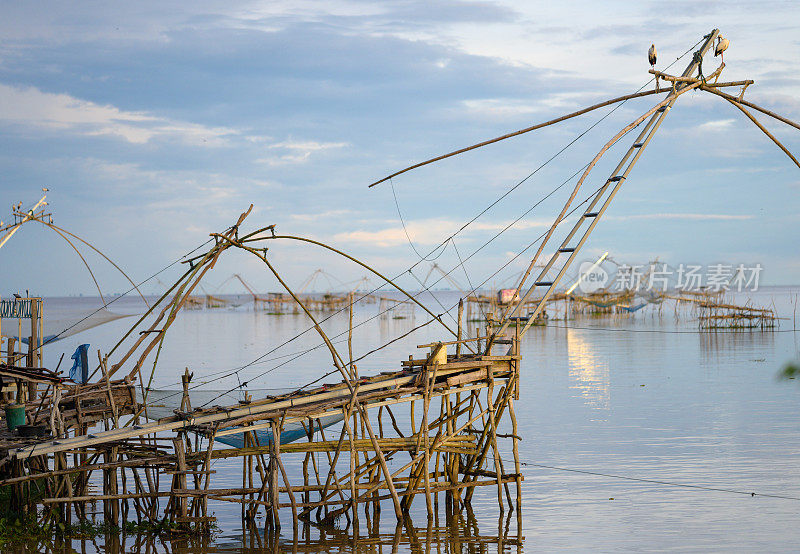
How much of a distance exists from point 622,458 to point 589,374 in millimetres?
8539

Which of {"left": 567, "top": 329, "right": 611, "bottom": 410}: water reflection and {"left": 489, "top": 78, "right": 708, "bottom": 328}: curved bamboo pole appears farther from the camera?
{"left": 567, "top": 329, "right": 611, "bottom": 410}: water reflection

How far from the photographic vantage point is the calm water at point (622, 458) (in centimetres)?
712

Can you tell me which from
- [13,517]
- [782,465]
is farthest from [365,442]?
[782,465]

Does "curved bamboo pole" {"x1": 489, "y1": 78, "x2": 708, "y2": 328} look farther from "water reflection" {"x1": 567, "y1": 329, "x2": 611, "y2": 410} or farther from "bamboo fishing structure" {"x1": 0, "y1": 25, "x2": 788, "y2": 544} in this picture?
"water reflection" {"x1": 567, "y1": 329, "x2": 611, "y2": 410}

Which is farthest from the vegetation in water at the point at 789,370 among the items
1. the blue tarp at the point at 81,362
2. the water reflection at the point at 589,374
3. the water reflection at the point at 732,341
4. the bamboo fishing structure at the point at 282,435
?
the water reflection at the point at 732,341

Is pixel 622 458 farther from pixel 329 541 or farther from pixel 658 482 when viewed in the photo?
pixel 329 541

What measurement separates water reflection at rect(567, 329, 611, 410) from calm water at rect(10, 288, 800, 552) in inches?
1.6

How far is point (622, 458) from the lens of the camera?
1040 cm

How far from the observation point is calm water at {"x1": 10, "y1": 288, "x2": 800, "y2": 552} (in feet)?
23.4

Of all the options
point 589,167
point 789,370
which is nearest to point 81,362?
point 589,167

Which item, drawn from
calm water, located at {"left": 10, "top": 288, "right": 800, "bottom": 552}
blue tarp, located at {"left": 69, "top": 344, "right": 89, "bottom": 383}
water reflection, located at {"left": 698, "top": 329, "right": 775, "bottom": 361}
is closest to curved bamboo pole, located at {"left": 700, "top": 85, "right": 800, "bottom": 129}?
calm water, located at {"left": 10, "top": 288, "right": 800, "bottom": 552}

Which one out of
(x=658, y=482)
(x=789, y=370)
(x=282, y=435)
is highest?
(x=789, y=370)

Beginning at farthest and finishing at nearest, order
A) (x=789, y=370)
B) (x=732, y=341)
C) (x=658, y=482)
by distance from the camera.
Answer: (x=732, y=341) < (x=658, y=482) < (x=789, y=370)

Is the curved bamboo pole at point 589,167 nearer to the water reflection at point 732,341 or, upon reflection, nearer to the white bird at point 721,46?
the white bird at point 721,46
